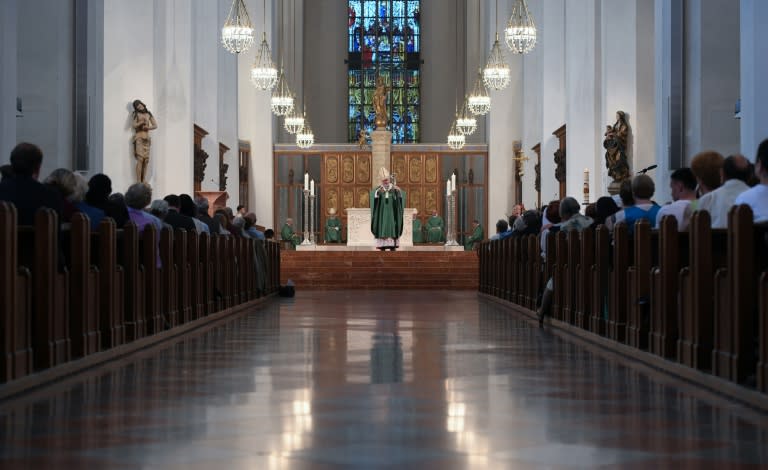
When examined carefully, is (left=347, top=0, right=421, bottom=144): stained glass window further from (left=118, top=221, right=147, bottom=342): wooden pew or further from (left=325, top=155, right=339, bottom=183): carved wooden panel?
(left=118, top=221, right=147, bottom=342): wooden pew

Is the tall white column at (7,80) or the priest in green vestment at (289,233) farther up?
the tall white column at (7,80)

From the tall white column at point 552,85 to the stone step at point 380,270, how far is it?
10.7 ft

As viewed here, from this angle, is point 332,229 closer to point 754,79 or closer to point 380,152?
point 380,152

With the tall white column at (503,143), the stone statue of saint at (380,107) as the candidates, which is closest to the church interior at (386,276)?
the tall white column at (503,143)

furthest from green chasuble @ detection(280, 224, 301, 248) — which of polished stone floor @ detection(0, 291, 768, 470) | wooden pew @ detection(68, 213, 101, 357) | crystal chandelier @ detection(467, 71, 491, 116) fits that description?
wooden pew @ detection(68, 213, 101, 357)

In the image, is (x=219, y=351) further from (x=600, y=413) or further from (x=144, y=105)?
(x=144, y=105)

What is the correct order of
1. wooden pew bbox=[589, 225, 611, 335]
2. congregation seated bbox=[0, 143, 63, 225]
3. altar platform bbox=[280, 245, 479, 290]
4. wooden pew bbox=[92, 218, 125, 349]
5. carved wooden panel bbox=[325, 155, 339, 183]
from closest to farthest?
congregation seated bbox=[0, 143, 63, 225] → wooden pew bbox=[92, 218, 125, 349] → wooden pew bbox=[589, 225, 611, 335] → altar platform bbox=[280, 245, 479, 290] → carved wooden panel bbox=[325, 155, 339, 183]

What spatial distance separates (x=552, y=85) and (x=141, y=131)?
10.3 m

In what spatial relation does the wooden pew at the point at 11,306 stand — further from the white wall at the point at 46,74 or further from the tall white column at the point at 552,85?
the tall white column at the point at 552,85

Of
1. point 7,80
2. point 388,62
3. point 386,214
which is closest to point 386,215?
point 386,214

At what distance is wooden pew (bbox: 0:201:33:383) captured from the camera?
5328 millimetres

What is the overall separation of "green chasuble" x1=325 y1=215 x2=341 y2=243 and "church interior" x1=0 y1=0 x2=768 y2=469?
1553 mm

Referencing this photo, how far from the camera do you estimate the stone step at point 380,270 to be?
2158 cm

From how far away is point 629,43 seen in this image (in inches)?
750
